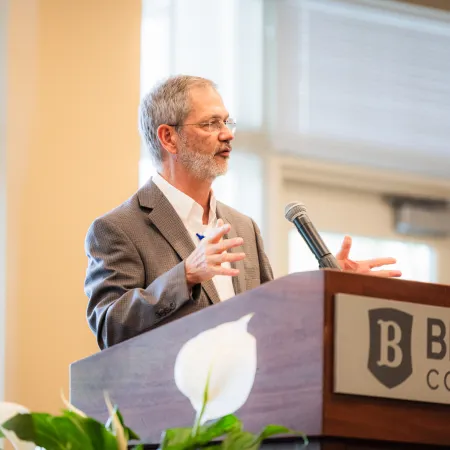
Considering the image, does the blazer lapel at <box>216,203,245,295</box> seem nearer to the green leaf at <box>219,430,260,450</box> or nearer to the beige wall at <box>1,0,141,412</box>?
the beige wall at <box>1,0,141,412</box>

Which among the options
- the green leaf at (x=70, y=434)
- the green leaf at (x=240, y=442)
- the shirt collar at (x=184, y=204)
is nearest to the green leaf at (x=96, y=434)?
the green leaf at (x=70, y=434)

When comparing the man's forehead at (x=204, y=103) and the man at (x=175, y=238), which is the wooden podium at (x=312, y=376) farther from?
the man's forehead at (x=204, y=103)

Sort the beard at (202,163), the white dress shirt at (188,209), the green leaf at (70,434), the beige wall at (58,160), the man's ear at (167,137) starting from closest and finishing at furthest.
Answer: the green leaf at (70,434), the white dress shirt at (188,209), the beard at (202,163), the man's ear at (167,137), the beige wall at (58,160)

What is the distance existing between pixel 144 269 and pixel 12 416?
54.2 inches

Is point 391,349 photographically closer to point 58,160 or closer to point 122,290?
point 122,290

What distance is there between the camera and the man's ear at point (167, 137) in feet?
9.38

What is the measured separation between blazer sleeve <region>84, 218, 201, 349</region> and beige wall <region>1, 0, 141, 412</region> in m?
1.37

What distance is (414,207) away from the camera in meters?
5.27

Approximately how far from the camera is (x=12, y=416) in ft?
3.32

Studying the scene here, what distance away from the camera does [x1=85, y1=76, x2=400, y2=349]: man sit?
2.03 metres

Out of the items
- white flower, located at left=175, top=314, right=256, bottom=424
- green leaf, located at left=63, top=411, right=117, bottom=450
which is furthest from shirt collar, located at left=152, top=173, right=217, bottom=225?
green leaf, located at left=63, top=411, right=117, bottom=450

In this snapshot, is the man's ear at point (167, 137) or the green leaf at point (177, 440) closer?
the green leaf at point (177, 440)

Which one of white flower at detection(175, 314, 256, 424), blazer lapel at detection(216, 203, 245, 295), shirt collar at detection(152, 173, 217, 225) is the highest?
shirt collar at detection(152, 173, 217, 225)

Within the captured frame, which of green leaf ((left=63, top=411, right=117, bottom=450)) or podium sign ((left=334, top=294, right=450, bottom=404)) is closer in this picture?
green leaf ((left=63, top=411, right=117, bottom=450))
